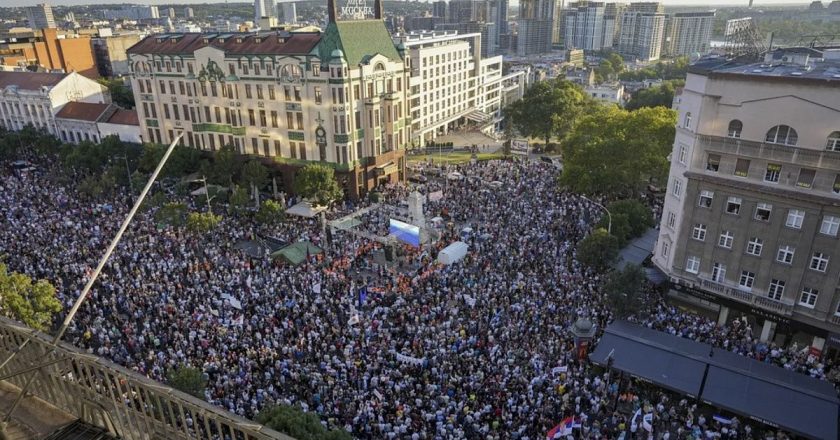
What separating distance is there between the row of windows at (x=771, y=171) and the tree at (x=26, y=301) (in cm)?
3723

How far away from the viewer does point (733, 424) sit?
2275cm

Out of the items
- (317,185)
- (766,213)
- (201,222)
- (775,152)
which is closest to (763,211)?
(766,213)

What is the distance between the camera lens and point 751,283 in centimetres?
2984

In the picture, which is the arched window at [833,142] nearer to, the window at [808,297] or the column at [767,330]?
the window at [808,297]

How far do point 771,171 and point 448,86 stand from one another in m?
65.3

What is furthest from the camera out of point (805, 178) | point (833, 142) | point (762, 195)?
point (762, 195)

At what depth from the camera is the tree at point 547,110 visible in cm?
7394

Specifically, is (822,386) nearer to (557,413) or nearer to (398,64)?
(557,413)

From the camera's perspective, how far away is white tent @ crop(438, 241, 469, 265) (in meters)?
37.5

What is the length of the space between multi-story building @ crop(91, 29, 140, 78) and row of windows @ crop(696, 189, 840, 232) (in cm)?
11070

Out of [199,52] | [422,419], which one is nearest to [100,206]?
[199,52]

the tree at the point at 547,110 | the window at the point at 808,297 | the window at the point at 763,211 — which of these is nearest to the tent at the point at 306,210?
the window at the point at 763,211

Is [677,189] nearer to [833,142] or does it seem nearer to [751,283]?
[751,283]

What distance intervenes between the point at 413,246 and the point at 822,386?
2623 centimetres
